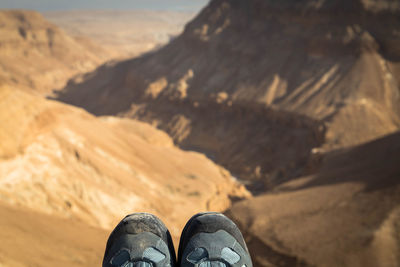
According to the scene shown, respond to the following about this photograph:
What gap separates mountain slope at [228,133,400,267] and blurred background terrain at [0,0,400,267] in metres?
0.05

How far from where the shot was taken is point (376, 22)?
1108 inches

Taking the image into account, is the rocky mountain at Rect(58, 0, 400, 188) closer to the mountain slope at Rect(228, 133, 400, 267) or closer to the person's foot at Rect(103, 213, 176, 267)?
the mountain slope at Rect(228, 133, 400, 267)

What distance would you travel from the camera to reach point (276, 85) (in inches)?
1214

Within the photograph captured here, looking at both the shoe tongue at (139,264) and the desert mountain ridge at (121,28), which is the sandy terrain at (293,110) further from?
the desert mountain ridge at (121,28)

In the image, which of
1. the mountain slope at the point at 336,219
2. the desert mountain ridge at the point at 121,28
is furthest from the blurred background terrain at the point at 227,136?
the desert mountain ridge at the point at 121,28

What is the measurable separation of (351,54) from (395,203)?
842 inches

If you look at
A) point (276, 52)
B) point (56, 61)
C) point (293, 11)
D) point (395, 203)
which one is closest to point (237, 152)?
point (276, 52)

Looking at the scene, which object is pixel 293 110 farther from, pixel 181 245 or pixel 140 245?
pixel 140 245

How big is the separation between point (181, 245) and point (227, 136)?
87.7 feet

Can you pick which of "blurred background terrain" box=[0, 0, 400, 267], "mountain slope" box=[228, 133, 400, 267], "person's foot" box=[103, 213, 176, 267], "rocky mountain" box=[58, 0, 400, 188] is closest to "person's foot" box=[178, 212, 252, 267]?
"person's foot" box=[103, 213, 176, 267]

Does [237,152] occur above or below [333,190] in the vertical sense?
below

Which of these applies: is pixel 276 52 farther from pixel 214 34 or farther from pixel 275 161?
pixel 275 161

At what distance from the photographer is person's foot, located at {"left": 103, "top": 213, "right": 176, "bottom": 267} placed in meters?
3.37

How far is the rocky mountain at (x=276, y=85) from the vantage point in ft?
82.6
